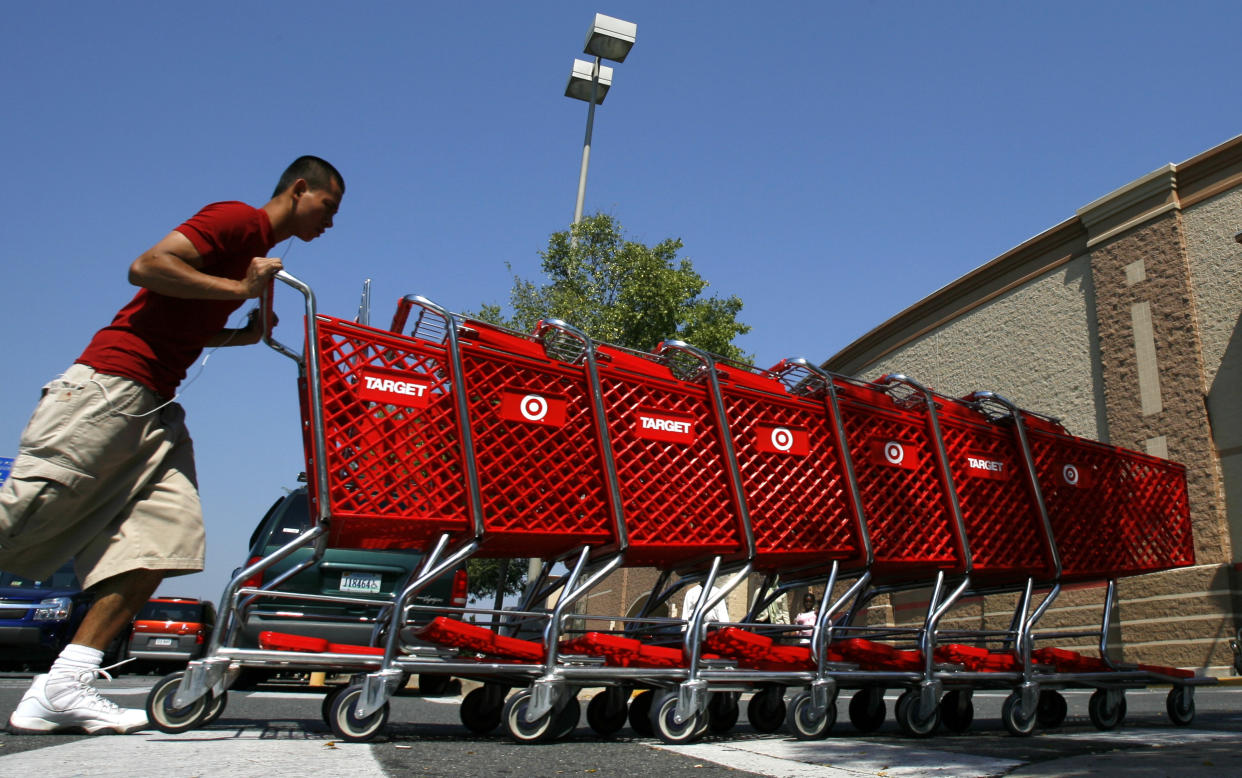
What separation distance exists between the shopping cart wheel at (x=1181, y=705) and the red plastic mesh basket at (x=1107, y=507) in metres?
0.84

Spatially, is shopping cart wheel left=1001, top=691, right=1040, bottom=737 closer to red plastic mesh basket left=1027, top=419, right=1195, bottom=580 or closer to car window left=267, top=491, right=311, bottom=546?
red plastic mesh basket left=1027, top=419, right=1195, bottom=580

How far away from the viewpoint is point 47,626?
1064 centimetres

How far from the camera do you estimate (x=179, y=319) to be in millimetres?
3281

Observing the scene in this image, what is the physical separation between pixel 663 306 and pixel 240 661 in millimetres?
14120

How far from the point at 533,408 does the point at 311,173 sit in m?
1.33

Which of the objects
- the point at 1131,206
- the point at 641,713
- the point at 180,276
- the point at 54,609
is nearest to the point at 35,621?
the point at 54,609

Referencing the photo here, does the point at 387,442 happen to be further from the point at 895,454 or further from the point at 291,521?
the point at 291,521

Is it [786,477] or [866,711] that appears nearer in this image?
[786,477]

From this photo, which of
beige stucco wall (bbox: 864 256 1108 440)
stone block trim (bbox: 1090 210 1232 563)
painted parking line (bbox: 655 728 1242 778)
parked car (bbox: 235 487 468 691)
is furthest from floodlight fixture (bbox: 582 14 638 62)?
painted parking line (bbox: 655 728 1242 778)

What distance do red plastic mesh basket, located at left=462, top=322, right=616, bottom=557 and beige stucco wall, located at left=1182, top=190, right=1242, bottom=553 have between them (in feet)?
35.4

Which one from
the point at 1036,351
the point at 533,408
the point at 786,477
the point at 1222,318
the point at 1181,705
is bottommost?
the point at 1181,705

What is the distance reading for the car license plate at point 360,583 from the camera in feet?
20.1

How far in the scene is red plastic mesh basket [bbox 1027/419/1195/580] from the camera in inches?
238

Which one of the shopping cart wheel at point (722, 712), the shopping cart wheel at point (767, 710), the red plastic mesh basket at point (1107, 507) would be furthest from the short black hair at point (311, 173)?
the red plastic mesh basket at point (1107, 507)
